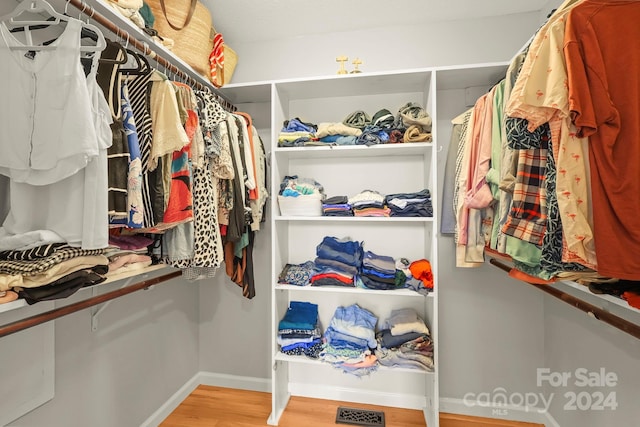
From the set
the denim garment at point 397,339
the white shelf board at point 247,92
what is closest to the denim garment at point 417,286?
the denim garment at point 397,339

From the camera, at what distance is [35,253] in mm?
858

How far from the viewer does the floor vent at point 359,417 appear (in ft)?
5.87

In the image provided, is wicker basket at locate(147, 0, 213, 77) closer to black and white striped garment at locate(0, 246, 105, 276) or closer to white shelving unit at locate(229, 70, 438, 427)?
white shelving unit at locate(229, 70, 438, 427)

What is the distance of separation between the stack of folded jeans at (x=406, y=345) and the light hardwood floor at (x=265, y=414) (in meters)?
0.45

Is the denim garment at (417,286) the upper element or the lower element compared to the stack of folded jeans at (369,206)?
lower

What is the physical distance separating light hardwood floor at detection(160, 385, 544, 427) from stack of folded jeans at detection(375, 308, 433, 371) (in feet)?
1.48

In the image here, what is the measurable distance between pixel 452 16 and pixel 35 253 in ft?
7.81

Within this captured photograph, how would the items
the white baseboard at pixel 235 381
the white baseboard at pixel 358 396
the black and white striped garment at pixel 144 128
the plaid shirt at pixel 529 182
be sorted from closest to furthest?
the plaid shirt at pixel 529 182 < the black and white striped garment at pixel 144 128 < the white baseboard at pixel 358 396 < the white baseboard at pixel 235 381

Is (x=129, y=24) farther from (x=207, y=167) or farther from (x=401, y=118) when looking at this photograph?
(x=401, y=118)

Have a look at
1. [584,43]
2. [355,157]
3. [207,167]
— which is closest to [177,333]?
[207,167]

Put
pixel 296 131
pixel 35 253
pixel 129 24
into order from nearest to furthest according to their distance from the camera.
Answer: pixel 35 253
pixel 129 24
pixel 296 131

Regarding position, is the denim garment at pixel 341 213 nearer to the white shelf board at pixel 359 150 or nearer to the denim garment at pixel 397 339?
the white shelf board at pixel 359 150

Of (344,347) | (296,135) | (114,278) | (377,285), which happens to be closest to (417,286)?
(377,285)

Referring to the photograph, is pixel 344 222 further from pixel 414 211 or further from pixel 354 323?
pixel 354 323
